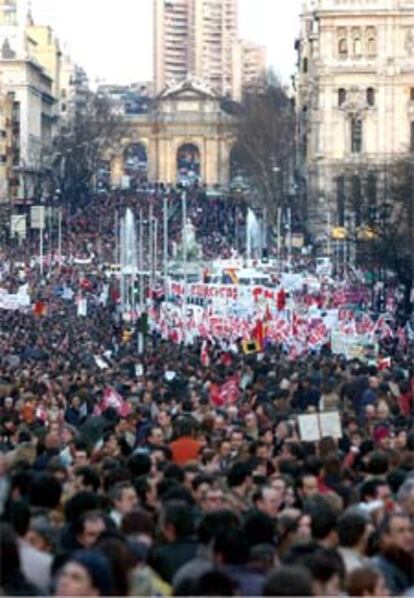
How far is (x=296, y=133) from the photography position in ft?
429

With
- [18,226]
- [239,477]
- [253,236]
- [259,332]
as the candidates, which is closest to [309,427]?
[239,477]

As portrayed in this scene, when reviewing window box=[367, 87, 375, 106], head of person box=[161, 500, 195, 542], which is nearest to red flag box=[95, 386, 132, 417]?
head of person box=[161, 500, 195, 542]

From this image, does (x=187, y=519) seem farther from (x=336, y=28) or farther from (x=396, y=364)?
(x=336, y=28)

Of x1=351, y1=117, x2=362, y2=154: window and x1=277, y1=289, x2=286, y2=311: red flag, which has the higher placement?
x1=351, y1=117, x2=362, y2=154: window

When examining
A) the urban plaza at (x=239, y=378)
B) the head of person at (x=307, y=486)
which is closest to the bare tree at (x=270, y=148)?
the urban plaza at (x=239, y=378)

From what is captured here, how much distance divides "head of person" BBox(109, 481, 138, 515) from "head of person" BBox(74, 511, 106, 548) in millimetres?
925

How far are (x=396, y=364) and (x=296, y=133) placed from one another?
95101 mm

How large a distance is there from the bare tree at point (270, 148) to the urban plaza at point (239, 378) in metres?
0.42

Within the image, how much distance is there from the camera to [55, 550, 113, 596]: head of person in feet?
38.8

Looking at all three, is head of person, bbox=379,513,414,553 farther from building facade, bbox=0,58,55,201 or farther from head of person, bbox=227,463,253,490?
building facade, bbox=0,58,55,201

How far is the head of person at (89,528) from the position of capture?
14.3 metres

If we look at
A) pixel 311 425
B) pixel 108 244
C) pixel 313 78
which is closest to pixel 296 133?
pixel 313 78

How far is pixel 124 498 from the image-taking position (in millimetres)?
15844

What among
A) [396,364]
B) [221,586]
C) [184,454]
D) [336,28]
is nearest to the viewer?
[221,586]
